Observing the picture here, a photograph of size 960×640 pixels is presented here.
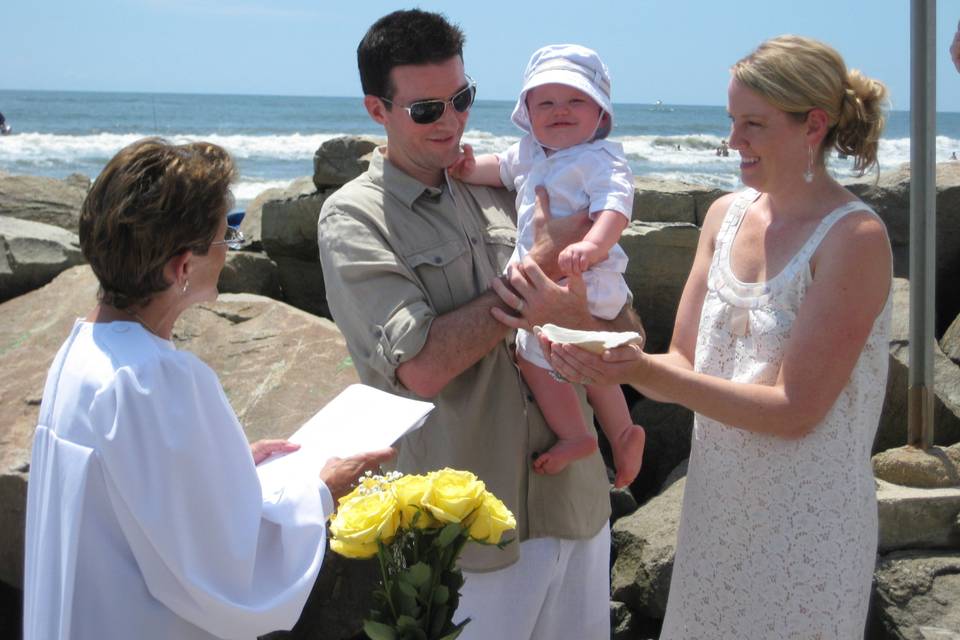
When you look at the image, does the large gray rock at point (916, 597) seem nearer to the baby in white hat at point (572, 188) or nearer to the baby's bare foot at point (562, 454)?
the baby in white hat at point (572, 188)

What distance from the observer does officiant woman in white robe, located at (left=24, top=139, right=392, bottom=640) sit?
195 centimetres

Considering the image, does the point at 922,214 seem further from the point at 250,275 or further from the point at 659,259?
the point at 250,275

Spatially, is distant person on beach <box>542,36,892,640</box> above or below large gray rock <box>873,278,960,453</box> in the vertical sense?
above

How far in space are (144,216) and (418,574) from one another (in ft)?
2.81

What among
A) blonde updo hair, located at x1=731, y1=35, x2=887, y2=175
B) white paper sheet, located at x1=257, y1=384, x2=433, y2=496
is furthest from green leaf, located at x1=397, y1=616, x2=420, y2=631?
blonde updo hair, located at x1=731, y1=35, x2=887, y2=175

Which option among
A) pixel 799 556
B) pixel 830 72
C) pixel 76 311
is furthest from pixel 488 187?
pixel 76 311

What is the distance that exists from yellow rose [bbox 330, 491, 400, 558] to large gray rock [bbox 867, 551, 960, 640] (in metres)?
2.38

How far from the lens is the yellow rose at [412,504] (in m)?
1.97

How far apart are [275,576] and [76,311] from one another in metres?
3.89

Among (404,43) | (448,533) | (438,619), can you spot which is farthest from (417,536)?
(404,43)

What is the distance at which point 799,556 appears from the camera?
8.40ft

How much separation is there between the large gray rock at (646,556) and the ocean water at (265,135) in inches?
556

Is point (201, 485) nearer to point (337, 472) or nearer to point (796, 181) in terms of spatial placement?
point (337, 472)

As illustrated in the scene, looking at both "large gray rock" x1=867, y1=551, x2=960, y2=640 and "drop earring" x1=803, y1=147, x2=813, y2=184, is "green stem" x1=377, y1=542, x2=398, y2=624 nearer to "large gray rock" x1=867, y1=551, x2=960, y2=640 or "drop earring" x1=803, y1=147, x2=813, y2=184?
→ "drop earring" x1=803, y1=147, x2=813, y2=184
